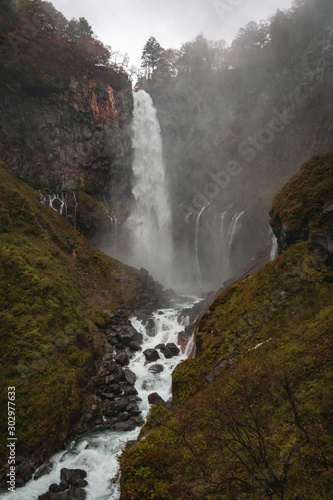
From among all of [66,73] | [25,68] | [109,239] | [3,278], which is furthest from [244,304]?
[66,73]

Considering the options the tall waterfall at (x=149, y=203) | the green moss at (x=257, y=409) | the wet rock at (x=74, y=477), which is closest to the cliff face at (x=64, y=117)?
the tall waterfall at (x=149, y=203)

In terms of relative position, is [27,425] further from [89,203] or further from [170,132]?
[170,132]

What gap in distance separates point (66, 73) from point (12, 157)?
1317 cm

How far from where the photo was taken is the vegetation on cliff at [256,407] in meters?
3.88

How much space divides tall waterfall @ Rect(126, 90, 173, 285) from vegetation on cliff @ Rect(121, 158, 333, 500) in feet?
86.9

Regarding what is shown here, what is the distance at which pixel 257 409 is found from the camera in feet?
17.9

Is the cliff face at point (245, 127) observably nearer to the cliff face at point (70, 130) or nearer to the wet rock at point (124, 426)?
the cliff face at point (70, 130)

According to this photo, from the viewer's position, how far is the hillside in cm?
1049

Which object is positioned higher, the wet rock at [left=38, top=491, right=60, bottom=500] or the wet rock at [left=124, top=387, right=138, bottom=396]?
the wet rock at [left=124, top=387, right=138, bottom=396]

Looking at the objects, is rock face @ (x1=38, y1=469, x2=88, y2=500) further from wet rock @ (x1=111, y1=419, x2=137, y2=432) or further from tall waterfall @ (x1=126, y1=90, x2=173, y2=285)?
tall waterfall @ (x1=126, y1=90, x2=173, y2=285)

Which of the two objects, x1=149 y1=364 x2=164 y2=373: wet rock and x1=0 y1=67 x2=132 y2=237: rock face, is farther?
x1=0 y1=67 x2=132 y2=237: rock face

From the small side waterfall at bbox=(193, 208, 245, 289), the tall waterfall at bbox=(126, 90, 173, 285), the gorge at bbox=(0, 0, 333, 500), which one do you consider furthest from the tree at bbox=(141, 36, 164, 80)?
the small side waterfall at bbox=(193, 208, 245, 289)

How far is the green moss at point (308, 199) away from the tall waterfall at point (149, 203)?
24.5m

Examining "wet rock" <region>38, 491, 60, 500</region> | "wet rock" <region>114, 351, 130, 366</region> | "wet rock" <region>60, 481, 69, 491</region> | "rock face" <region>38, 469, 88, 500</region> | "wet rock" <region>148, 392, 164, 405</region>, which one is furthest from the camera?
"wet rock" <region>114, 351, 130, 366</region>
